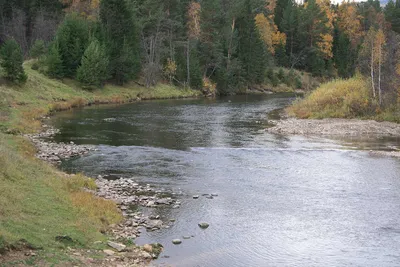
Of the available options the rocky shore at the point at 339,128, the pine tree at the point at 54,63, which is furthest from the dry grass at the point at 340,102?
the pine tree at the point at 54,63

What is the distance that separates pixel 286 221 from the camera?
17328 millimetres

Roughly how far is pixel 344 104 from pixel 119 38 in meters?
37.7

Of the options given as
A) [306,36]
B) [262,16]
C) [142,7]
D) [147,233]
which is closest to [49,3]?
[142,7]

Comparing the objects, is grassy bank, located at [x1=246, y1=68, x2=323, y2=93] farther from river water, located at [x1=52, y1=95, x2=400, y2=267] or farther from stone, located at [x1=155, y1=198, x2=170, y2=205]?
stone, located at [x1=155, y1=198, x2=170, y2=205]

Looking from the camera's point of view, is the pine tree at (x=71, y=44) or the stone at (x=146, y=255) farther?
the pine tree at (x=71, y=44)

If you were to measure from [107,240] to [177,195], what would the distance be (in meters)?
6.34

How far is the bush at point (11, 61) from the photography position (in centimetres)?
Result: 4922

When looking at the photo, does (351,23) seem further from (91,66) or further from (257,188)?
(257,188)

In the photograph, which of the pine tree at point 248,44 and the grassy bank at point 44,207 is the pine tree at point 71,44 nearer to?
the grassy bank at point 44,207

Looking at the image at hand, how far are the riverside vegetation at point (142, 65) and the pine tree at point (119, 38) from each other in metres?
0.16

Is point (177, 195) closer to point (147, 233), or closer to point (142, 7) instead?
point (147, 233)

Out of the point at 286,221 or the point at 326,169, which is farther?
the point at 326,169

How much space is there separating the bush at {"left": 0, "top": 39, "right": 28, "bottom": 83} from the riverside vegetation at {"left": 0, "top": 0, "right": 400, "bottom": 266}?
110 mm

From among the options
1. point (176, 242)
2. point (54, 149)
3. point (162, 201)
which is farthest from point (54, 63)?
point (176, 242)
